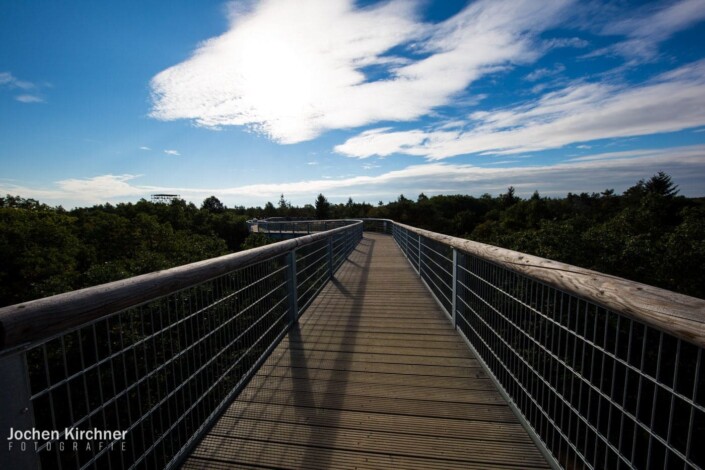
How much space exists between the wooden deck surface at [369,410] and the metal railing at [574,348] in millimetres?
232

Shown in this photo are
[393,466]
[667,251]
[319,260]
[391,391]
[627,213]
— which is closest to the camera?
[393,466]

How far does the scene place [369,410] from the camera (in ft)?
8.05

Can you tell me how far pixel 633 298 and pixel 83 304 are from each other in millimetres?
1920

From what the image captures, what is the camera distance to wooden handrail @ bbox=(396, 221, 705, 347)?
0.95 meters

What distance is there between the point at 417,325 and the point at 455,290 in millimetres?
687

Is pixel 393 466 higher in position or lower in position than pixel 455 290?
lower

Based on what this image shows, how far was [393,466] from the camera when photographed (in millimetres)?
1939

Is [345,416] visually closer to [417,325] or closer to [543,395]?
[543,395]

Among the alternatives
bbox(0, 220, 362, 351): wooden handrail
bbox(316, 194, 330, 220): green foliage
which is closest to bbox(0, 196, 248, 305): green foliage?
bbox(0, 220, 362, 351): wooden handrail

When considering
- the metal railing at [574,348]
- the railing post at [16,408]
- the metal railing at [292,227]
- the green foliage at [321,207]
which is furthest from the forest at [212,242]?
the railing post at [16,408]

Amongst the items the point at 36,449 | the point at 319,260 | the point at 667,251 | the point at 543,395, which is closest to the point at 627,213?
the point at 667,251

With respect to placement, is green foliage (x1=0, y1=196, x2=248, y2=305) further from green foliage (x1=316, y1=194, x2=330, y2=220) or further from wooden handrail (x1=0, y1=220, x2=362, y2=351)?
green foliage (x1=316, y1=194, x2=330, y2=220)

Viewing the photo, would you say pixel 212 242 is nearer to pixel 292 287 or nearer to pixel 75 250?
pixel 75 250

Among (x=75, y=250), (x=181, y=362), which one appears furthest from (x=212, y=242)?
(x=181, y=362)
